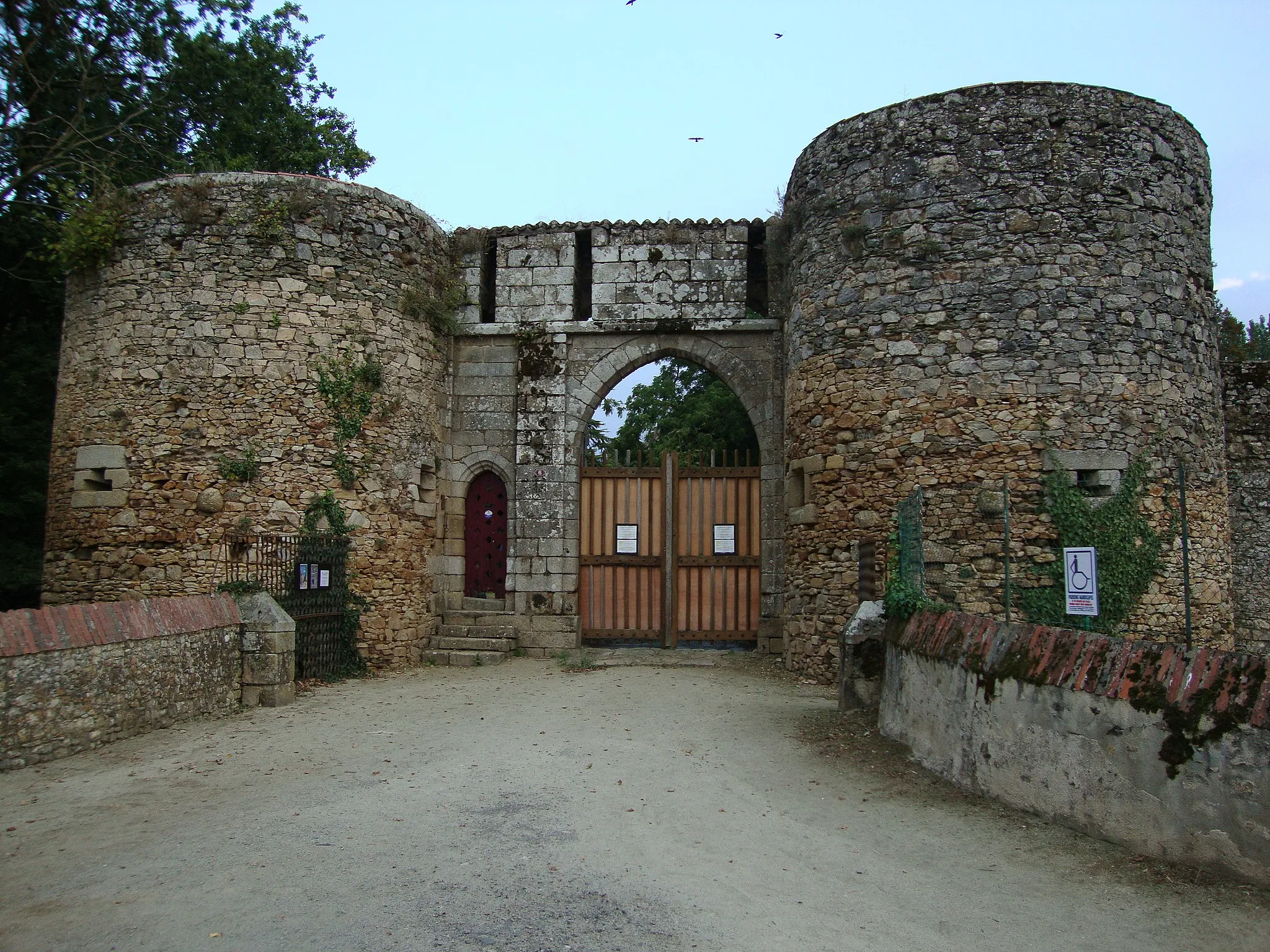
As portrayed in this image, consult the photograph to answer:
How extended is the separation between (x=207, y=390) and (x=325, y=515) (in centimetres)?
179

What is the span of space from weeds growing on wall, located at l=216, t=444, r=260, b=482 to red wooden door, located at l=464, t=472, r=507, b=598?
280 cm

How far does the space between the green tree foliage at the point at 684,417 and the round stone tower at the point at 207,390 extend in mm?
7551

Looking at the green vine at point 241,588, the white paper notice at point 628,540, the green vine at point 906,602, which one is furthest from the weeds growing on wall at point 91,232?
the green vine at point 906,602

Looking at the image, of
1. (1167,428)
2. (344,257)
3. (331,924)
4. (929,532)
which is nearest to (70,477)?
(344,257)

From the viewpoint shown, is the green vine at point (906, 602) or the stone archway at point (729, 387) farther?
the stone archway at point (729, 387)

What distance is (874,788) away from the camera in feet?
17.9

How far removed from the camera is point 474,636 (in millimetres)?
11195

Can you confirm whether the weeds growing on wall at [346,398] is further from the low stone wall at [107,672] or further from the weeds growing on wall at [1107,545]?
the weeds growing on wall at [1107,545]

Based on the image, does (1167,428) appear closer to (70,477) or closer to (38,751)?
(38,751)

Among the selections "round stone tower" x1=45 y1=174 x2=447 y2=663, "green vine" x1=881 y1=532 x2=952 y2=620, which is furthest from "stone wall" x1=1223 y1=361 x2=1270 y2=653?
"round stone tower" x1=45 y1=174 x2=447 y2=663

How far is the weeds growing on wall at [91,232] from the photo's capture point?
9852 mm

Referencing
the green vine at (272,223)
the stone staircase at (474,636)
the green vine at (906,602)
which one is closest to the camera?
the green vine at (906,602)

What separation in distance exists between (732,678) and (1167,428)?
195 inches

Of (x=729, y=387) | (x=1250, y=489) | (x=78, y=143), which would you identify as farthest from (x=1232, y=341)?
(x=78, y=143)
